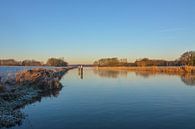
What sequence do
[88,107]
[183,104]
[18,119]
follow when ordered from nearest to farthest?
[18,119] < [88,107] < [183,104]

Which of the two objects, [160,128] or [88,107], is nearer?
[160,128]

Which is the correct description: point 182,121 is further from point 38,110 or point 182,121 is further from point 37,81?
point 37,81

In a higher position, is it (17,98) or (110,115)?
(17,98)

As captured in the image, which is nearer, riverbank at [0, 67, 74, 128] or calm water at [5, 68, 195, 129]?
calm water at [5, 68, 195, 129]

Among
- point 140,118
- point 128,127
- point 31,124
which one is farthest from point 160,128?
point 31,124

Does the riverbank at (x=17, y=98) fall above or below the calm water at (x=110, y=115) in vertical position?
above

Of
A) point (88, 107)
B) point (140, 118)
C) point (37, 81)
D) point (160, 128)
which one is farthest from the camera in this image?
point (37, 81)

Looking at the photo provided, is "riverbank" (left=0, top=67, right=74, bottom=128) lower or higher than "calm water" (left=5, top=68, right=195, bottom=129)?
higher

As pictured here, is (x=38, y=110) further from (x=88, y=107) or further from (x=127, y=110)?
(x=127, y=110)

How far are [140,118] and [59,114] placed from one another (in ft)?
23.5

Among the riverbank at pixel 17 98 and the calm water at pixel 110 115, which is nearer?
the calm water at pixel 110 115

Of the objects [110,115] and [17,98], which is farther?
[17,98]

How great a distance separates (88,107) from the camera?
29625 millimetres

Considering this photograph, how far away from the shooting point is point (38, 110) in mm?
28203
